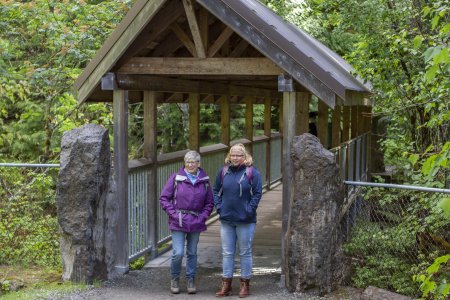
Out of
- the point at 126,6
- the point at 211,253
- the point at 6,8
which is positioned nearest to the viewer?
the point at 211,253

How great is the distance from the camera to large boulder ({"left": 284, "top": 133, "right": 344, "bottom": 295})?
7785 millimetres

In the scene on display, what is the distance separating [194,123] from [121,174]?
8.88ft

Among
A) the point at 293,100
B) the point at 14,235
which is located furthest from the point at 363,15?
the point at 14,235

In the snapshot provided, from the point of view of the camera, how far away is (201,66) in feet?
28.2

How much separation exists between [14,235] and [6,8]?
5.91 meters

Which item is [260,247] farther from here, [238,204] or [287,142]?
Answer: [238,204]

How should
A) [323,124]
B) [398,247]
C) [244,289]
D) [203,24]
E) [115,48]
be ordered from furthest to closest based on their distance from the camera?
1. [323,124]
2. [398,247]
3. [203,24]
4. [115,48]
5. [244,289]

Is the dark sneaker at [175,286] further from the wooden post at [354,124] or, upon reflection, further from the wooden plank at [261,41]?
the wooden post at [354,124]

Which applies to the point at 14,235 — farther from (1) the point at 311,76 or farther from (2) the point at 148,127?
(1) the point at 311,76

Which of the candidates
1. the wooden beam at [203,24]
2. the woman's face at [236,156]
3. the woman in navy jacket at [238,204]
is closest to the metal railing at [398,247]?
the woman in navy jacket at [238,204]

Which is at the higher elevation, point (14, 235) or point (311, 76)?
point (311, 76)

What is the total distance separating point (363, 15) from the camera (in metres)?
12.8

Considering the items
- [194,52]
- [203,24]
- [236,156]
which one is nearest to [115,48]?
[194,52]

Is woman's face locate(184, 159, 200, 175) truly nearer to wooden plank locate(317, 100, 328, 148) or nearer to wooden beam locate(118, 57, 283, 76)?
wooden beam locate(118, 57, 283, 76)
